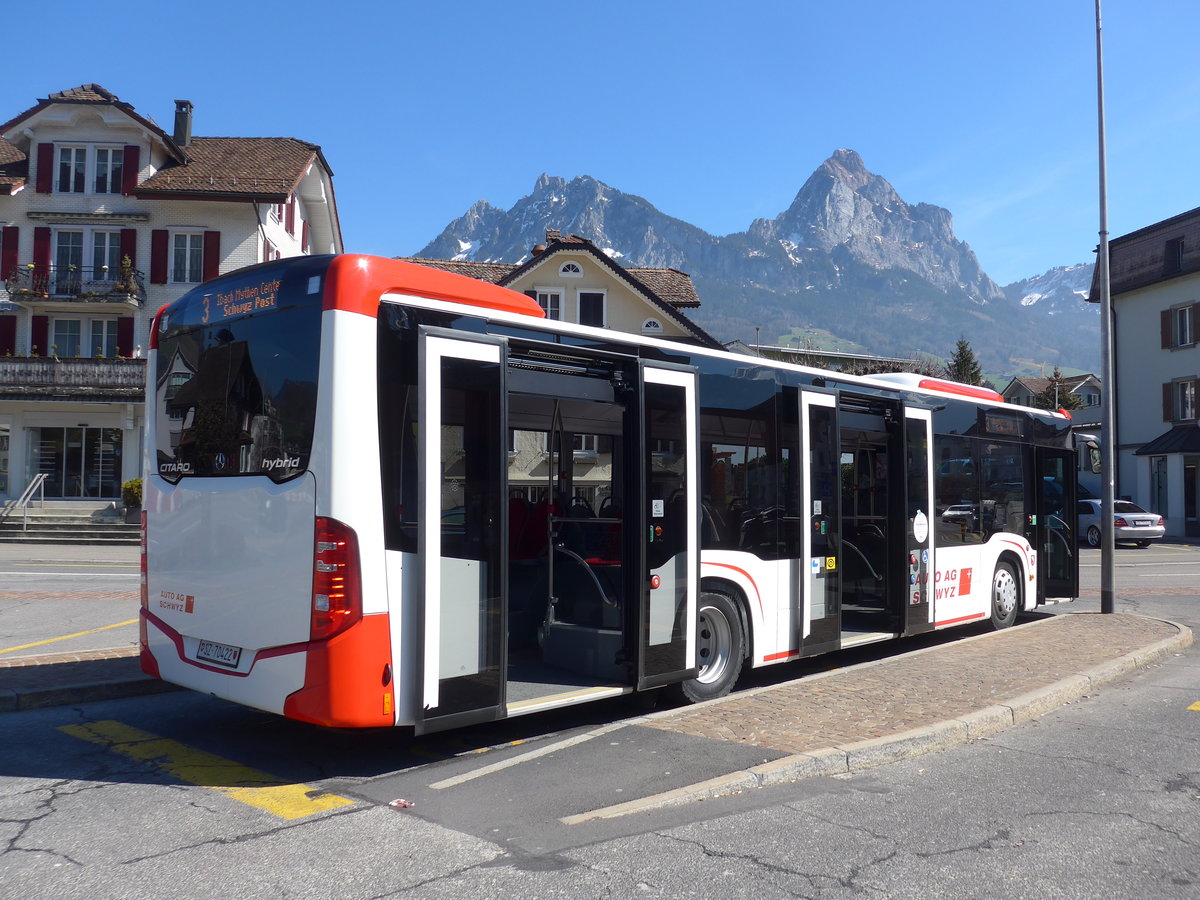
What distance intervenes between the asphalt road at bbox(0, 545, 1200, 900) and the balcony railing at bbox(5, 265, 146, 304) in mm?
30862

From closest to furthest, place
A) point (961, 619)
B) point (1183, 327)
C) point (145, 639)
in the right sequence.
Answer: point (145, 639)
point (961, 619)
point (1183, 327)

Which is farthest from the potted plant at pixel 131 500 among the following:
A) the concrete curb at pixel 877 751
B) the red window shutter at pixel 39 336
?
the concrete curb at pixel 877 751

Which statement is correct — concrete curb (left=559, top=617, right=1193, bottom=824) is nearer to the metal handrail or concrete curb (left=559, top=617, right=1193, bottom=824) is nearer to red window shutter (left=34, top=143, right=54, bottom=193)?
the metal handrail

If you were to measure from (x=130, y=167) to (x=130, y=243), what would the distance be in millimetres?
2791

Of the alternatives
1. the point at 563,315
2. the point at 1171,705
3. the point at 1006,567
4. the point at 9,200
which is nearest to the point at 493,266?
the point at 563,315

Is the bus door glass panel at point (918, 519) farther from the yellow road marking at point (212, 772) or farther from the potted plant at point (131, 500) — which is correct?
the potted plant at point (131, 500)

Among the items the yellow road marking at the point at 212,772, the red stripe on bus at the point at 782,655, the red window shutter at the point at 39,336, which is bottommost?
the yellow road marking at the point at 212,772

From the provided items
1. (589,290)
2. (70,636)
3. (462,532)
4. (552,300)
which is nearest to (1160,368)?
(589,290)

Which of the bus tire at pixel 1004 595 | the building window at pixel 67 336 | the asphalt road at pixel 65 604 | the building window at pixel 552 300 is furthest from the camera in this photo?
the building window at pixel 552 300

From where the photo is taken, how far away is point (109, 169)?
3619 centimetres

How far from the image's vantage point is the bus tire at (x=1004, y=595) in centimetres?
1205

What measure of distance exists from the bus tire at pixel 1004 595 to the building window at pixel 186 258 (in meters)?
31.6

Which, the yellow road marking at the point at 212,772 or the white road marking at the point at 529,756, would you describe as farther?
the white road marking at the point at 529,756

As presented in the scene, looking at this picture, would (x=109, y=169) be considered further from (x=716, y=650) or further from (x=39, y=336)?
(x=716, y=650)
